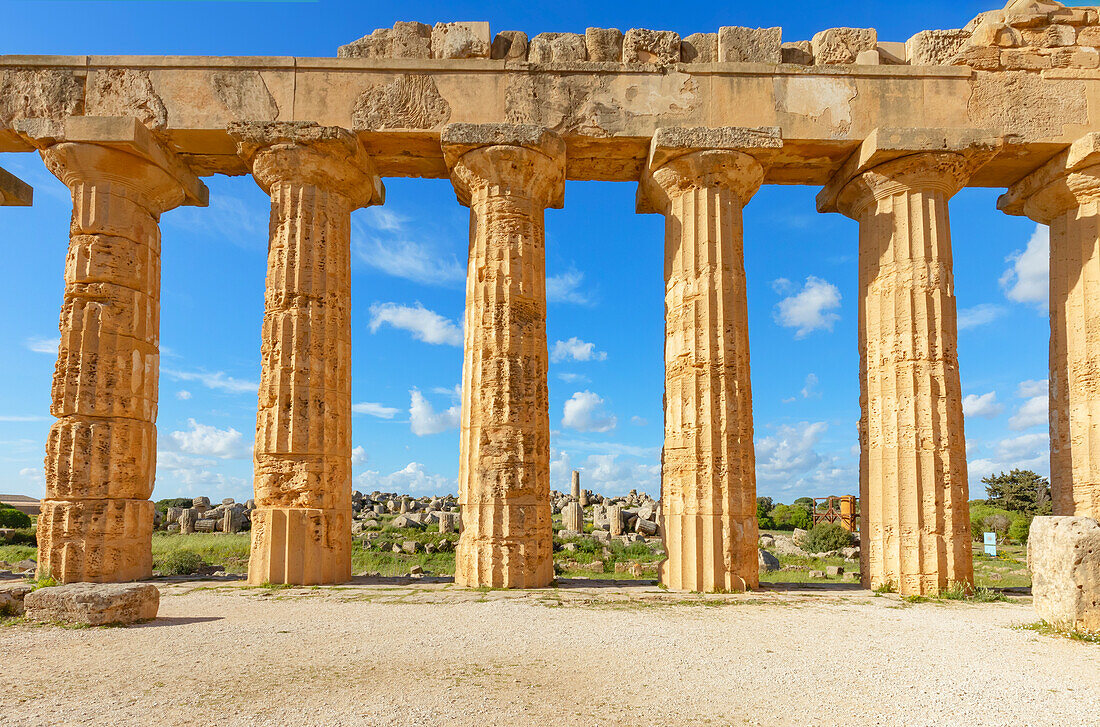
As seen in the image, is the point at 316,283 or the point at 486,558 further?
the point at 316,283

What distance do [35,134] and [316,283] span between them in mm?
5182

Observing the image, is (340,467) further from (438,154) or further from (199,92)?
(199,92)

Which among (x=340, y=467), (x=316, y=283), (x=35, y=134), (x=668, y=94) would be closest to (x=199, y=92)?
(x=35, y=134)

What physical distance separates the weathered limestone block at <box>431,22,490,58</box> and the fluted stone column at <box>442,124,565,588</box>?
1.54 metres

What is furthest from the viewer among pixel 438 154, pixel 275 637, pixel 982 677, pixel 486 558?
pixel 438 154

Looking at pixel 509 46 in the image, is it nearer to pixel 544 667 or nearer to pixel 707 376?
pixel 707 376

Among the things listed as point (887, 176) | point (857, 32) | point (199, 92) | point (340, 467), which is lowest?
point (340, 467)

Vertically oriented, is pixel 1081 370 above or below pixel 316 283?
below

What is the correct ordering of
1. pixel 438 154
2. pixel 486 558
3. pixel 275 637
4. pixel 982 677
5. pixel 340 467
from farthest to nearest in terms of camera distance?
pixel 438 154, pixel 340 467, pixel 486 558, pixel 275 637, pixel 982 677

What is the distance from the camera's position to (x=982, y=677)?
6691 mm

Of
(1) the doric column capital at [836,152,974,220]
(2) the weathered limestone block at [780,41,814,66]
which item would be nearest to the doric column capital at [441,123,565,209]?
(2) the weathered limestone block at [780,41,814,66]

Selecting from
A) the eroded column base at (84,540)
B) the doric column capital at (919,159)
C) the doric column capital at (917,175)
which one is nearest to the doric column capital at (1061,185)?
the doric column capital at (919,159)

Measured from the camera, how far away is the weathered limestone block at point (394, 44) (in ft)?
44.2

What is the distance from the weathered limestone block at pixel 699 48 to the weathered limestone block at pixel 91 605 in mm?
11378
